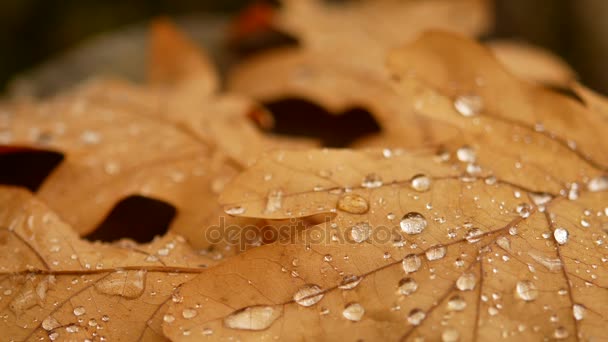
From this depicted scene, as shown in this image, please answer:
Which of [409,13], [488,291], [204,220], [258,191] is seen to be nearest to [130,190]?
[204,220]

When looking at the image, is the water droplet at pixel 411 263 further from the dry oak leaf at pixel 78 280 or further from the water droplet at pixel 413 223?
the dry oak leaf at pixel 78 280

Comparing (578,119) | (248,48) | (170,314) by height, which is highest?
(578,119)

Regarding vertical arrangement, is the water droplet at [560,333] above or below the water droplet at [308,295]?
above

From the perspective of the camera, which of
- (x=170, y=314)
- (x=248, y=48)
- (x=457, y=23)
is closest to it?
(x=170, y=314)

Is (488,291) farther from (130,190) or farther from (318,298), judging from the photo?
(130,190)

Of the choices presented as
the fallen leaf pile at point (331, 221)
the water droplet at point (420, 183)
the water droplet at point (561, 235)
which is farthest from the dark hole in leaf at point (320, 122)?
the water droplet at point (561, 235)
